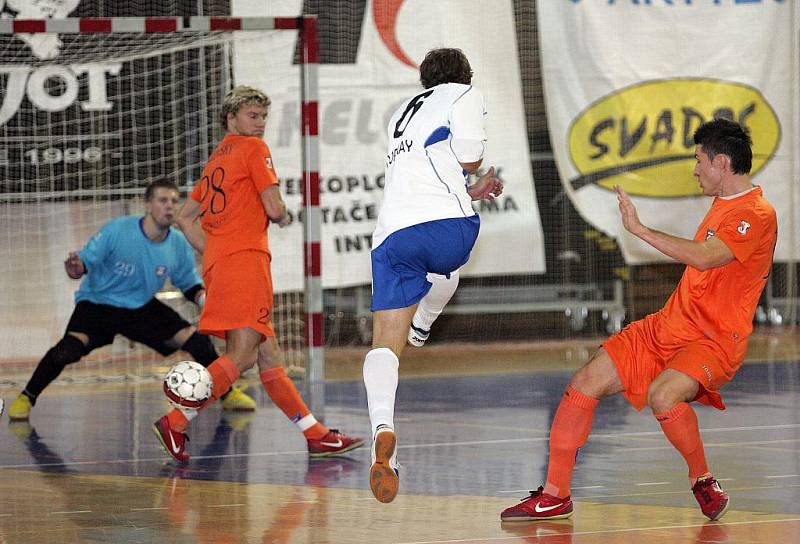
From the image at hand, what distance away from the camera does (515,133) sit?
14742 millimetres

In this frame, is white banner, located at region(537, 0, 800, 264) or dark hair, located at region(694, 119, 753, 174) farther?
white banner, located at region(537, 0, 800, 264)

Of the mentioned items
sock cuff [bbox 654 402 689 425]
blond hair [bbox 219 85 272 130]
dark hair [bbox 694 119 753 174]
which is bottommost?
sock cuff [bbox 654 402 689 425]

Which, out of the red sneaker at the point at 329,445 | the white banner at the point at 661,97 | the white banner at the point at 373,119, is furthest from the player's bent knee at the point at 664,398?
the white banner at the point at 661,97

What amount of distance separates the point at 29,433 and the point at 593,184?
8.15 m

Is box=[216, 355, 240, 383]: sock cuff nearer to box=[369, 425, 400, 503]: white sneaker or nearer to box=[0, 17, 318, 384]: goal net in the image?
box=[369, 425, 400, 503]: white sneaker

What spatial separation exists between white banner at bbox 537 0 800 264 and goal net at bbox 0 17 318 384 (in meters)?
3.15

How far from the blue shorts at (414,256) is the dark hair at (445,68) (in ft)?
1.98

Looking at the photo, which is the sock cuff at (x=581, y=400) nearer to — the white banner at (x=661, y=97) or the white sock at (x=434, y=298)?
the white sock at (x=434, y=298)

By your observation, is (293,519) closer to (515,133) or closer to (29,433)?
(29,433)

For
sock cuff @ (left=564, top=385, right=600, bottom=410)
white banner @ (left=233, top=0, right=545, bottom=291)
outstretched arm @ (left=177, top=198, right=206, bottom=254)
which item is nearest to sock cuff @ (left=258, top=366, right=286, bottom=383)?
outstretched arm @ (left=177, top=198, right=206, bottom=254)

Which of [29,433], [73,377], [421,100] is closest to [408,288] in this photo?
[421,100]

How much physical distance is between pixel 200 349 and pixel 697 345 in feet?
15.6

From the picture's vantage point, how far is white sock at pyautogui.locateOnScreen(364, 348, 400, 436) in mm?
5387

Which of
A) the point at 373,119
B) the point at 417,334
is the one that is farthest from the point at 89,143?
the point at 417,334
